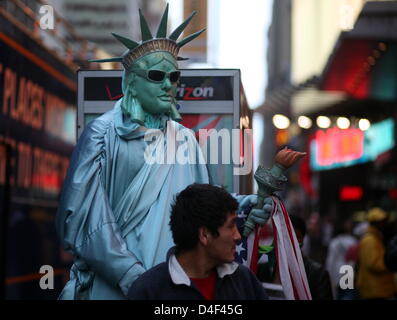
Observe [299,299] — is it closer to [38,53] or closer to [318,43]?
[38,53]

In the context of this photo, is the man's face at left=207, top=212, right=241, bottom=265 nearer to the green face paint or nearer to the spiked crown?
the green face paint

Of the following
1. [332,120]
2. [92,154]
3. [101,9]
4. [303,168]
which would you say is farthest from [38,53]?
[101,9]

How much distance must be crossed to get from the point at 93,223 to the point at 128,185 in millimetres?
250

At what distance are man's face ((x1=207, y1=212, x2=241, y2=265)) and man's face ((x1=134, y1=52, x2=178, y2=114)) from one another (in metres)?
0.86

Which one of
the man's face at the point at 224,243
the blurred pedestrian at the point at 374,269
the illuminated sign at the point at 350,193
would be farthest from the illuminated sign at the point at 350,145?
the man's face at the point at 224,243

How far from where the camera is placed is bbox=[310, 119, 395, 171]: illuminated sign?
20.0 m

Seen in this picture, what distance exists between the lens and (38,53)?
895 cm

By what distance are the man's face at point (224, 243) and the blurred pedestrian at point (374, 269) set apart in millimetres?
4728

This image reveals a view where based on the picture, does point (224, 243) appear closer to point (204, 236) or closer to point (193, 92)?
point (204, 236)

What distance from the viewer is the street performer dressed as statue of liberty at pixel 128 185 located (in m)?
3.73

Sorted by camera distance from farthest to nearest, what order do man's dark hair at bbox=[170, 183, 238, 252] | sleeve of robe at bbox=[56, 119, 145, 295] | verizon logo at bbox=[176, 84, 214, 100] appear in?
1. verizon logo at bbox=[176, 84, 214, 100]
2. sleeve of robe at bbox=[56, 119, 145, 295]
3. man's dark hair at bbox=[170, 183, 238, 252]

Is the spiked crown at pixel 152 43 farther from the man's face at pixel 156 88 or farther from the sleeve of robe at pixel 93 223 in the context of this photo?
the sleeve of robe at pixel 93 223


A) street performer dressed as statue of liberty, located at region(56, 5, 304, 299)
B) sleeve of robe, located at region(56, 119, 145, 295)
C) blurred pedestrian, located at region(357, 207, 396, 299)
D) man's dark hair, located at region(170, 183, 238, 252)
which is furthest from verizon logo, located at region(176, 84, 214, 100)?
blurred pedestrian, located at region(357, 207, 396, 299)

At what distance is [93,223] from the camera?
3732mm
